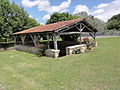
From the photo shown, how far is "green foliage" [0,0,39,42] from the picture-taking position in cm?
1576

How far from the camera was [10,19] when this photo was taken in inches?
661

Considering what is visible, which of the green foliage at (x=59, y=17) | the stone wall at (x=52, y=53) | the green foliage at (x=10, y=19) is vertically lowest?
the stone wall at (x=52, y=53)

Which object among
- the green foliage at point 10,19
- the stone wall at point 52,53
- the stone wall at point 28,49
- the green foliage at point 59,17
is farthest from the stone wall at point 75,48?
the green foliage at point 59,17

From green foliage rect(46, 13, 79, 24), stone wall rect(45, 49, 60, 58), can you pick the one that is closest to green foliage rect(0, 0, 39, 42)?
stone wall rect(45, 49, 60, 58)

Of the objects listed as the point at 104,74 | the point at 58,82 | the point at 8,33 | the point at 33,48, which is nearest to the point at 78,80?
the point at 58,82

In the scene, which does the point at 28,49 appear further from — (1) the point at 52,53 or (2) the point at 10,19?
(2) the point at 10,19

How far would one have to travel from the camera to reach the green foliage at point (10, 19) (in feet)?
51.7

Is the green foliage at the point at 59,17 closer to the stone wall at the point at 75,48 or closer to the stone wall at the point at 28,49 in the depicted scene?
the stone wall at the point at 28,49

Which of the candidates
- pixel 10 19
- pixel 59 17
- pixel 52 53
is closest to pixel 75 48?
pixel 52 53

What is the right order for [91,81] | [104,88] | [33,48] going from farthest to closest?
[33,48] → [91,81] → [104,88]

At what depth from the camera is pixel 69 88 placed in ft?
13.3

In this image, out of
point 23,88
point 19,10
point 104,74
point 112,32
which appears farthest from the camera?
point 112,32

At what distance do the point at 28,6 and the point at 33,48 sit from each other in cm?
1202

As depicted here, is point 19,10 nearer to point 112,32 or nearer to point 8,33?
point 8,33
